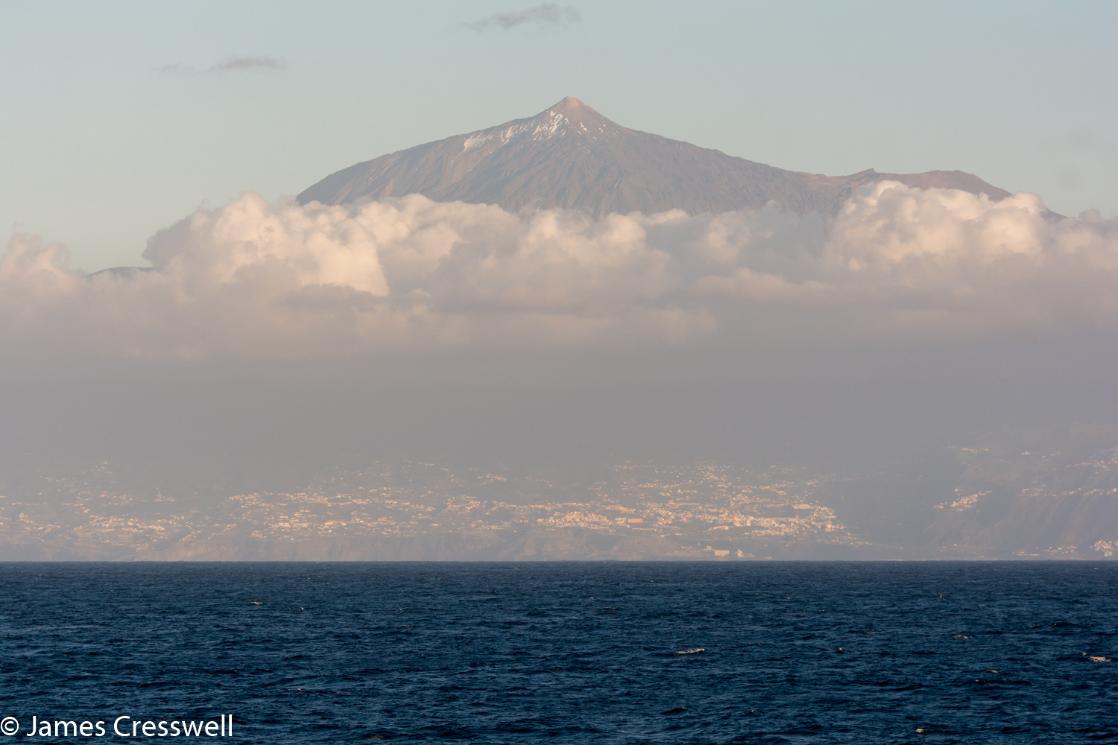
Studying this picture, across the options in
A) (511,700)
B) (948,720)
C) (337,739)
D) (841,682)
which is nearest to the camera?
(337,739)

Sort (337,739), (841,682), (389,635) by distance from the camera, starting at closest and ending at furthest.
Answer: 1. (337,739)
2. (841,682)
3. (389,635)

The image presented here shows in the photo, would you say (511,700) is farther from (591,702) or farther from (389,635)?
(389,635)

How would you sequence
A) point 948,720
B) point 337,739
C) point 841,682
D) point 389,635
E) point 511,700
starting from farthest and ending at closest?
point 389,635 → point 841,682 → point 511,700 → point 948,720 → point 337,739

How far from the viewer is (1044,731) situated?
118562mm

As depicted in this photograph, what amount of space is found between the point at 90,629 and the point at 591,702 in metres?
90.2

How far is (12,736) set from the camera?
114 meters

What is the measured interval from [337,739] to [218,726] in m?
10.6

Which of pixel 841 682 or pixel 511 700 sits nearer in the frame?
pixel 511 700

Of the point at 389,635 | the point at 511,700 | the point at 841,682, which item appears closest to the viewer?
the point at 511,700

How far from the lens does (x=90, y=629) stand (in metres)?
197

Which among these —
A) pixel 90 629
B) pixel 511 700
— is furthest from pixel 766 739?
pixel 90 629

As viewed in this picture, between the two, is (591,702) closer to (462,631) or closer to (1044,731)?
(1044,731)

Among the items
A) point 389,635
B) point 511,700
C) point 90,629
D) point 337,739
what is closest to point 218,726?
point 337,739

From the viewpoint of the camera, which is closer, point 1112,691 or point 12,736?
point 12,736
